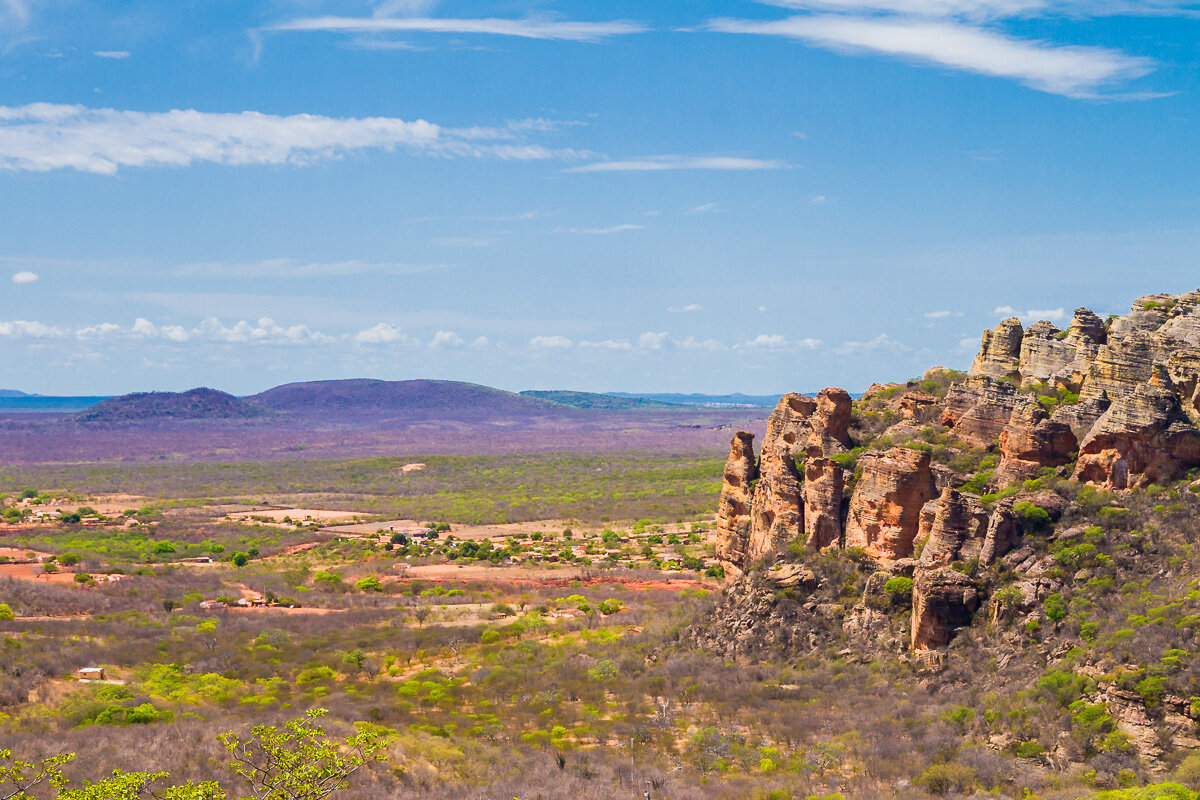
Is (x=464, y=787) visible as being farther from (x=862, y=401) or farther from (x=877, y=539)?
(x=862, y=401)

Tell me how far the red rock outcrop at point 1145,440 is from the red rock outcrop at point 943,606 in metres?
6.86

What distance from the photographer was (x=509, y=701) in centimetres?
3834

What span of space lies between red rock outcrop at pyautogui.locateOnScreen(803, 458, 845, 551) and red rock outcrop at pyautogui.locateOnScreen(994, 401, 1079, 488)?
663cm

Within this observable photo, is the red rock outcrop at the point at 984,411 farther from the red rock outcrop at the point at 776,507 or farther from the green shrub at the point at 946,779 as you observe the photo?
the green shrub at the point at 946,779

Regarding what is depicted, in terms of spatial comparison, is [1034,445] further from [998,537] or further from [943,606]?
[943,606]

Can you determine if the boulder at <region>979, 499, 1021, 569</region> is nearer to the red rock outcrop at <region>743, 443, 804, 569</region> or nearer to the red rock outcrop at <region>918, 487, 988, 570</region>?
the red rock outcrop at <region>918, 487, 988, 570</region>

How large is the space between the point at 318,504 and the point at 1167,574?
110988mm

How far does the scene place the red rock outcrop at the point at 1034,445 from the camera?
37.5 m

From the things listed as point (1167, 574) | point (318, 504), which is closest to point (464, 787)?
point (1167, 574)

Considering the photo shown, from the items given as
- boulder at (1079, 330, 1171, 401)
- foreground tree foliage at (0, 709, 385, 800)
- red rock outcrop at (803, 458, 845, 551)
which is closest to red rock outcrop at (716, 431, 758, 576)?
red rock outcrop at (803, 458, 845, 551)

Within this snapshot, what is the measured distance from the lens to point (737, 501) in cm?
5422

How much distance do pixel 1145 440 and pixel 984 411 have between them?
785 cm

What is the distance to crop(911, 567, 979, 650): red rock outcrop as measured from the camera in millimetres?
33750

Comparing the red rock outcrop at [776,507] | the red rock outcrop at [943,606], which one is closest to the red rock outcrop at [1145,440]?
the red rock outcrop at [943,606]
